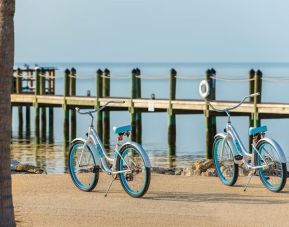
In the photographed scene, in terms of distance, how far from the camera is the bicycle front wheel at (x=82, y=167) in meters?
11.4

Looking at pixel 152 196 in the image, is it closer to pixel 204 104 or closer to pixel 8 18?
pixel 8 18

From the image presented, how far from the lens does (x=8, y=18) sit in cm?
814

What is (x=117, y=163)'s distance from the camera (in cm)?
1095

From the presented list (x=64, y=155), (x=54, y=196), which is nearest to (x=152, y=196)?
(x=54, y=196)

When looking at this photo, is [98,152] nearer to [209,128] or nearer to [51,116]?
[209,128]

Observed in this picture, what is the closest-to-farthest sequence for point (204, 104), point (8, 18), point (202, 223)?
point (8, 18), point (202, 223), point (204, 104)

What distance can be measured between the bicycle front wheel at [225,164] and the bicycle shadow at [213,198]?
61cm

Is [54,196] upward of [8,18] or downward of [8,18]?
downward

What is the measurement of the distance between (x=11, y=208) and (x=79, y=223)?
3.80 ft

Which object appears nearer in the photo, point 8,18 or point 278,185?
point 8,18

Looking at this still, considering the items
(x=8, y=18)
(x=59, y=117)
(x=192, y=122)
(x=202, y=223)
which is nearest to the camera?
(x=8, y=18)

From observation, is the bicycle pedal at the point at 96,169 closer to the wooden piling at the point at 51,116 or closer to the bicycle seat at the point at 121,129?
the bicycle seat at the point at 121,129

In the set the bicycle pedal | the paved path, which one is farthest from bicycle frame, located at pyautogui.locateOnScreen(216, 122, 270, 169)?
the bicycle pedal

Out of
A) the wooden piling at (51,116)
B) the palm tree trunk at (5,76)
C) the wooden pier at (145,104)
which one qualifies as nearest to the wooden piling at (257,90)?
the wooden pier at (145,104)
